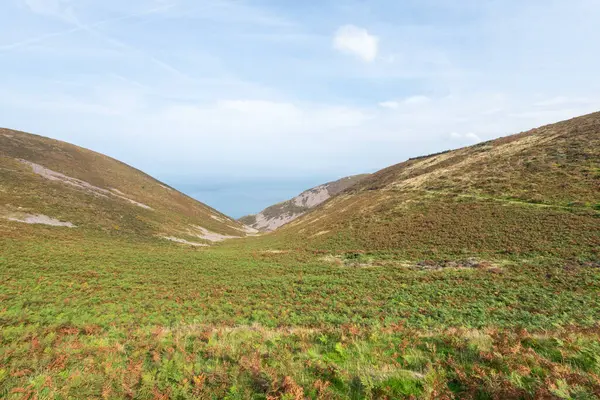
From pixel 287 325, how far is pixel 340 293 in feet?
25.9

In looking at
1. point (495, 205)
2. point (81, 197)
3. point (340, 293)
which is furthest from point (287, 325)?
point (81, 197)

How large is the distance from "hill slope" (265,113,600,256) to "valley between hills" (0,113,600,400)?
1.21ft

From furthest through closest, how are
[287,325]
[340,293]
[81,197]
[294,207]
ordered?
[294,207]
[81,197]
[340,293]
[287,325]

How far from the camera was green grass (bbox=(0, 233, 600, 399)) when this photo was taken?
713 cm

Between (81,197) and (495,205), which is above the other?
(81,197)

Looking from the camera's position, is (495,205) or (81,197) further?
(81,197)

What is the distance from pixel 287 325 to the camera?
16891mm

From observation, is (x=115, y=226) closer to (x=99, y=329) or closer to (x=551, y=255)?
(x=99, y=329)

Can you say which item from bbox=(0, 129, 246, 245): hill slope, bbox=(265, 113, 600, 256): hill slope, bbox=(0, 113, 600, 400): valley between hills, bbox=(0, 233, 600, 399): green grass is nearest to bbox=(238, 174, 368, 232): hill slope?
bbox=(0, 129, 246, 245): hill slope

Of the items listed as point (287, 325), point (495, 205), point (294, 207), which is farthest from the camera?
point (294, 207)

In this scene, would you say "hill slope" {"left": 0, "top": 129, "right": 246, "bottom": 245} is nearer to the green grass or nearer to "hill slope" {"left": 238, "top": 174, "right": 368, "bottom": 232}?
the green grass

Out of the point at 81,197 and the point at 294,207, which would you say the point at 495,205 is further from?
the point at 294,207

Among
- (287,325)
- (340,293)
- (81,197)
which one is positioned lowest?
(340,293)

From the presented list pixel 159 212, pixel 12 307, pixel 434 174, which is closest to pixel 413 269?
pixel 12 307
